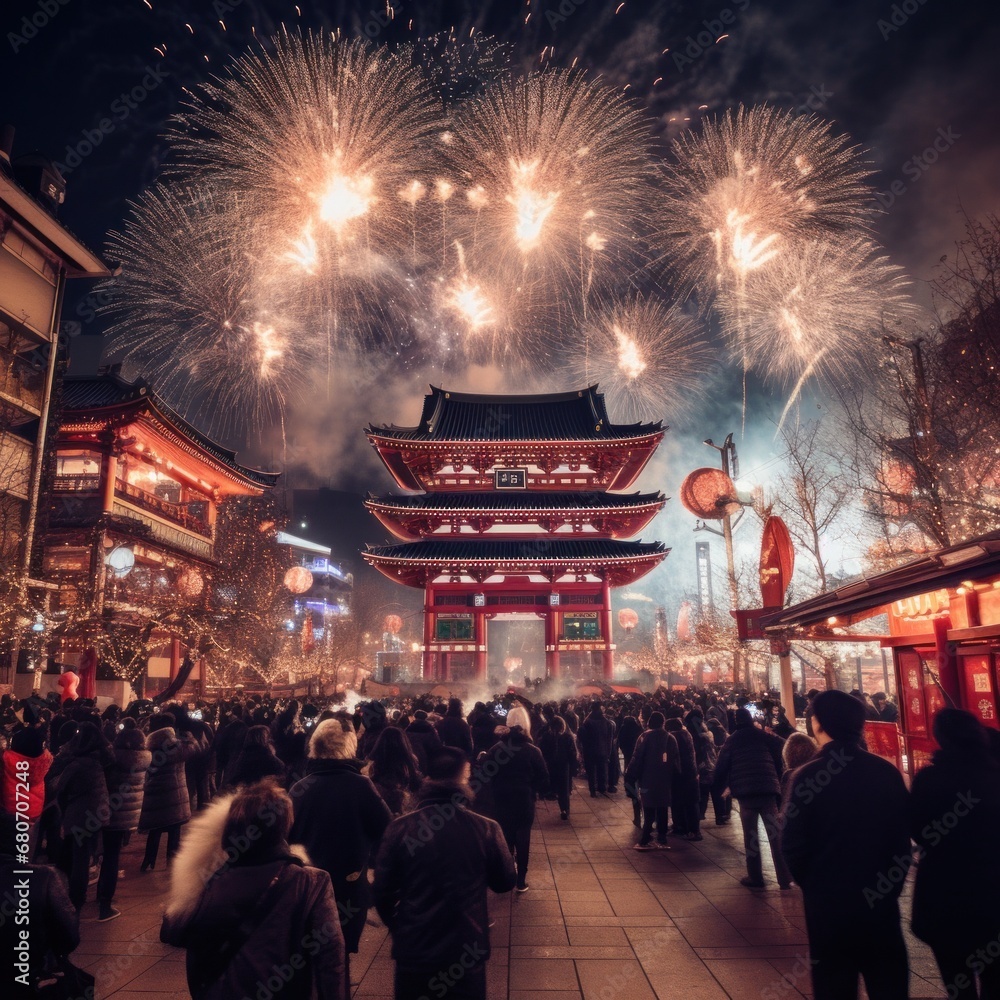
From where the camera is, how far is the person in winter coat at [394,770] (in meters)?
5.36

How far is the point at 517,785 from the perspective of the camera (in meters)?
6.54

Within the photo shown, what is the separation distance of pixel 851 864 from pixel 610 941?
2762 millimetres

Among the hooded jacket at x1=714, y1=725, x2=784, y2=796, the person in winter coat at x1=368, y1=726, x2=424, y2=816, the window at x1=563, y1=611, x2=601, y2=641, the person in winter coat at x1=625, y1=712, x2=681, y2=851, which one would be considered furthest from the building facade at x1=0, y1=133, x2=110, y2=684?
the hooded jacket at x1=714, y1=725, x2=784, y2=796

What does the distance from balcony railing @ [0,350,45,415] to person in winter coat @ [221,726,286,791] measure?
19.7 meters

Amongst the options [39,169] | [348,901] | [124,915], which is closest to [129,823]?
[124,915]

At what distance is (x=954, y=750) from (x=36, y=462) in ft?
81.3

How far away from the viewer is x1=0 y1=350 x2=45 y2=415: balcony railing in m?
20.7

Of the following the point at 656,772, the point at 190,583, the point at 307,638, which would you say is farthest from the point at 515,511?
the point at 307,638

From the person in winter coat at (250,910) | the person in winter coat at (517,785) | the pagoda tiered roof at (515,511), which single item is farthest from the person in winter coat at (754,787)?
the pagoda tiered roof at (515,511)

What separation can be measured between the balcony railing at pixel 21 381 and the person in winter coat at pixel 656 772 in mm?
21468

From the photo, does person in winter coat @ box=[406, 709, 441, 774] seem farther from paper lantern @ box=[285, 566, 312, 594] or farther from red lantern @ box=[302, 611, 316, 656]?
red lantern @ box=[302, 611, 316, 656]

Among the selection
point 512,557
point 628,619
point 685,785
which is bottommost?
point 685,785

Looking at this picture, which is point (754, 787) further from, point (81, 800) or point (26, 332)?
point (26, 332)

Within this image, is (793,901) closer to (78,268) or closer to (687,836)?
(687,836)
